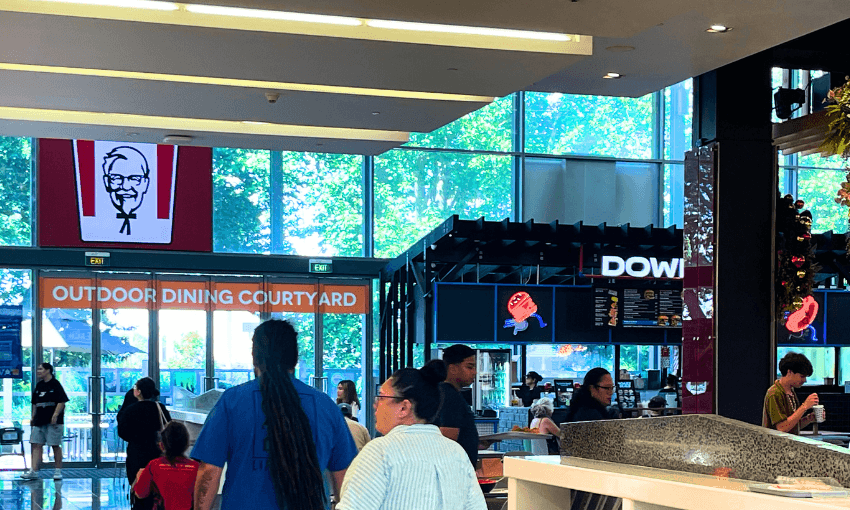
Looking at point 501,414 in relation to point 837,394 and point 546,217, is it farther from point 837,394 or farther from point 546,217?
point 546,217

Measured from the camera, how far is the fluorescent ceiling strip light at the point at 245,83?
23.0ft

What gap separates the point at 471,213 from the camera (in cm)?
1814

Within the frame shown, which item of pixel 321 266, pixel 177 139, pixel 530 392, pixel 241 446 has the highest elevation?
pixel 177 139

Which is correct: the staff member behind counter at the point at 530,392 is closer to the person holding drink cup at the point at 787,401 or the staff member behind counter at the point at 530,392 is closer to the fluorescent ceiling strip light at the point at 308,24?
the person holding drink cup at the point at 787,401

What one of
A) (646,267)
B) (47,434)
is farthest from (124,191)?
(646,267)

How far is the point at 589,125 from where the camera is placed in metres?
19.0

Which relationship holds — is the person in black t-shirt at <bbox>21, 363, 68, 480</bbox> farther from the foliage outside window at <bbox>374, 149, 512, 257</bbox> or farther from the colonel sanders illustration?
the foliage outside window at <bbox>374, 149, 512, 257</bbox>

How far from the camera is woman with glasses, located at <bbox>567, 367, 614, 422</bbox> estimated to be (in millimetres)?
6285

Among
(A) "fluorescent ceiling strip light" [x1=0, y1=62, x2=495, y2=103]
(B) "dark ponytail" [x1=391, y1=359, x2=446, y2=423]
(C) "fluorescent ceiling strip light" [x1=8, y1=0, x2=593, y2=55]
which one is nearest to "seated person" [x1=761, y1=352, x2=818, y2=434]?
(C) "fluorescent ceiling strip light" [x1=8, y1=0, x2=593, y2=55]

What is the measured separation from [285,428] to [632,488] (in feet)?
4.35

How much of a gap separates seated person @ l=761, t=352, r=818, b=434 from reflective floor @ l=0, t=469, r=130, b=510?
→ 20.9ft

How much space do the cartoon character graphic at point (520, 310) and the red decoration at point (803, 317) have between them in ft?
10.1

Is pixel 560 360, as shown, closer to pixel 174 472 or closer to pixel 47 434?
pixel 47 434

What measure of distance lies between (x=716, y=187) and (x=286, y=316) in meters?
10.2
